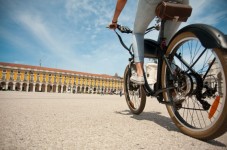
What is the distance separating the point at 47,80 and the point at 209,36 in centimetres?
7415

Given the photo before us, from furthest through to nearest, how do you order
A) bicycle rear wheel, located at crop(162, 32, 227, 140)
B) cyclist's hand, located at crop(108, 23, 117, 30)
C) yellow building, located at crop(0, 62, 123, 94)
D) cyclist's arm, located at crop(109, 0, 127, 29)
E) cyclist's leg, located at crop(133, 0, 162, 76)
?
yellow building, located at crop(0, 62, 123, 94)
cyclist's hand, located at crop(108, 23, 117, 30)
cyclist's arm, located at crop(109, 0, 127, 29)
cyclist's leg, located at crop(133, 0, 162, 76)
bicycle rear wheel, located at crop(162, 32, 227, 140)

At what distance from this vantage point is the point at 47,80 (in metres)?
69.8

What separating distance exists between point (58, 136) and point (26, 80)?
72.2 m

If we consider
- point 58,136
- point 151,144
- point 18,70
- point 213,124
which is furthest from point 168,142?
point 18,70

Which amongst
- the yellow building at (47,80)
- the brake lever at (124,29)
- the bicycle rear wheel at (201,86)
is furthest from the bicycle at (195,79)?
the yellow building at (47,80)

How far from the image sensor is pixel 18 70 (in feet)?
208

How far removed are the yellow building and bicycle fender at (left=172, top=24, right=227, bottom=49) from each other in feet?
203

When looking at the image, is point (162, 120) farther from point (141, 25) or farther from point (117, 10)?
point (117, 10)

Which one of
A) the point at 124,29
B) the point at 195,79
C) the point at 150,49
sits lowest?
the point at 195,79

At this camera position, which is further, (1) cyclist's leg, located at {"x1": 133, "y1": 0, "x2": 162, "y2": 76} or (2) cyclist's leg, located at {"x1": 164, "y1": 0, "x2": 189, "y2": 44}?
(2) cyclist's leg, located at {"x1": 164, "y1": 0, "x2": 189, "y2": 44}

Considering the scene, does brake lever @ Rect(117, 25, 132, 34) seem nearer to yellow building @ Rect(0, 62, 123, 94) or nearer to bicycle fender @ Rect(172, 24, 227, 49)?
bicycle fender @ Rect(172, 24, 227, 49)

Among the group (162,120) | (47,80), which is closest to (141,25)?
(162,120)

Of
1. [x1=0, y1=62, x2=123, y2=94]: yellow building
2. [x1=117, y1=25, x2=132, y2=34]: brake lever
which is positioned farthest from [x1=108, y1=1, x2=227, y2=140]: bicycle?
[x1=0, y1=62, x2=123, y2=94]: yellow building

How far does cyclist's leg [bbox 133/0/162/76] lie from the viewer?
163 centimetres
